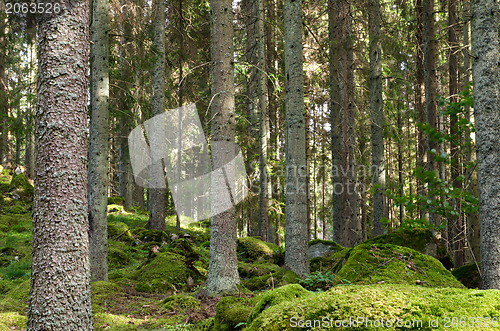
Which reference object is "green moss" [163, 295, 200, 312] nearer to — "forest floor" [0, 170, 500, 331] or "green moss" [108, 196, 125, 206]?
"forest floor" [0, 170, 500, 331]

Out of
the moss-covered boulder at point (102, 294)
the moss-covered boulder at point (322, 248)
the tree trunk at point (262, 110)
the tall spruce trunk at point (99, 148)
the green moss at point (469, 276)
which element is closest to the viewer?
the moss-covered boulder at point (102, 294)

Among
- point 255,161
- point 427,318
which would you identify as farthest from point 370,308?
point 255,161

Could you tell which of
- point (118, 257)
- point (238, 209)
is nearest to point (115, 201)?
point (238, 209)

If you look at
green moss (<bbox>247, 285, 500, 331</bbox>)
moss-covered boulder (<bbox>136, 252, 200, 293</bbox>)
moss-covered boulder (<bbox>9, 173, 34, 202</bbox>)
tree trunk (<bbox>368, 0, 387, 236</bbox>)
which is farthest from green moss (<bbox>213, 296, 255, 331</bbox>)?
moss-covered boulder (<bbox>9, 173, 34, 202</bbox>)

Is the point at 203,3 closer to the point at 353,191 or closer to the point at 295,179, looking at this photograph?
the point at 353,191

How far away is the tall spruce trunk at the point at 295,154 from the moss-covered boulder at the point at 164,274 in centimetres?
272

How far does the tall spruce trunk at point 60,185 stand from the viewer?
365 centimetres

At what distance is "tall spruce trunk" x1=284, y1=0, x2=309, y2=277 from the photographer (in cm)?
698

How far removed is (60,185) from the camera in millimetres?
3721

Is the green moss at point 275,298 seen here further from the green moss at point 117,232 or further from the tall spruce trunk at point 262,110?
the green moss at point 117,232

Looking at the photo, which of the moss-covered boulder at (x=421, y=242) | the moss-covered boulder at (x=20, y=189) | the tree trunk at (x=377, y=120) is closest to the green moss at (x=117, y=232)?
the moss-covered boulder at (x=20, y=189)

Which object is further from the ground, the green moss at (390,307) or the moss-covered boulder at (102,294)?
the green moss at (390,307)

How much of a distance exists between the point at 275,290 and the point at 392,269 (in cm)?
223

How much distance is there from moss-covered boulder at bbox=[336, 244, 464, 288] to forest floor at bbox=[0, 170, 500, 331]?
0.04 ft
